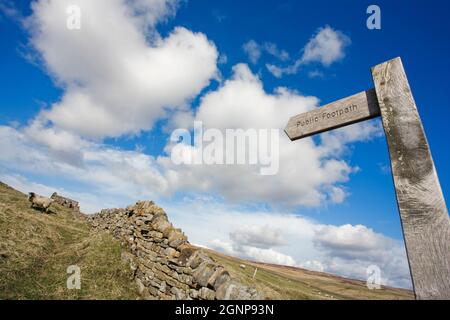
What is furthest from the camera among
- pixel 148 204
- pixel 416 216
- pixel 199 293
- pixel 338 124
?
pixel 148 204

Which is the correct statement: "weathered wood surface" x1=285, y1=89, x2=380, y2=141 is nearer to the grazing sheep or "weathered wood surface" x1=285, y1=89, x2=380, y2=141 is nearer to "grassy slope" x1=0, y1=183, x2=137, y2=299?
"grassy slope" x1=0, y1=183, x2=137, y2=299

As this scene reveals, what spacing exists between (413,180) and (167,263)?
21.8 feet

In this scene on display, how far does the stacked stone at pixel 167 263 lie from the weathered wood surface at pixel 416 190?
9.78ft

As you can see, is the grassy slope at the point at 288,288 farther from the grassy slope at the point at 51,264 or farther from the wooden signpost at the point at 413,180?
the grassy slope at the point at 51,264

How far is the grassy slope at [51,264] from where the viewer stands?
305 inches

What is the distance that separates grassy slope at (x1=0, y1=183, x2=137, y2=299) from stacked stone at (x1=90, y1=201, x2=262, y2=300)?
0.60m

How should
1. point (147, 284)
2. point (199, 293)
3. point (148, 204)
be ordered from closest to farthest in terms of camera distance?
point (199, 293)
point (147, 284)
point (148, 204)

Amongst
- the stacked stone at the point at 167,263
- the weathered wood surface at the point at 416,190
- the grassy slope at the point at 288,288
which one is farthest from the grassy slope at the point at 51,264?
the weathered wood surface at the point at 416,190

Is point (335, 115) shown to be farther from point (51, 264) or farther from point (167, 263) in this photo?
point (51, 264)

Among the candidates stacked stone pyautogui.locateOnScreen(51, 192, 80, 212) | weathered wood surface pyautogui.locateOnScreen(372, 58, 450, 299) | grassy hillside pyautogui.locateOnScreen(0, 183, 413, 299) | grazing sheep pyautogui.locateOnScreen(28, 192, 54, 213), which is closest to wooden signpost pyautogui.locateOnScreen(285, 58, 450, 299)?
weathered wood surface pyautogui.locateOnScreen(372, 58, 450, 299)
